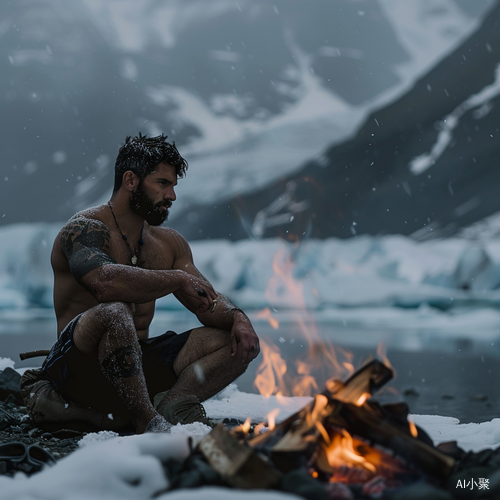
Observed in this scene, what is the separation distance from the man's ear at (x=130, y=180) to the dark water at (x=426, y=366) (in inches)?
63.5

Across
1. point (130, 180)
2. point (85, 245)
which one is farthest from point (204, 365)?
point (130, 180)

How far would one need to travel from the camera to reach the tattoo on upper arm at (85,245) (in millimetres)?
2598

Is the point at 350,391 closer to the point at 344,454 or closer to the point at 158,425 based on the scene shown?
the point at 344,454

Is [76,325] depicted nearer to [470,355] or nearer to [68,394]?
[68,394]

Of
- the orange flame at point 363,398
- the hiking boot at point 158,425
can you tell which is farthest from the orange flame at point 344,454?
the hiking boot at point 158,425

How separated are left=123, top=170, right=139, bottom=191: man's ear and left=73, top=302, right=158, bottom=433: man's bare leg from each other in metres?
0.79

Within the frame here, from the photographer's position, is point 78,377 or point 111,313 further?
point 78,377

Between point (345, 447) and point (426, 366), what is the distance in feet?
22.6

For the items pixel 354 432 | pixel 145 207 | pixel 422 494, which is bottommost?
pixel 422 494

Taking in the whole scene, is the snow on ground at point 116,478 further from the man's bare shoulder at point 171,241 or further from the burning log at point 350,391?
the man's bare shoulder at point 171,241

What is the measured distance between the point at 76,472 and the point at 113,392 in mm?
1228

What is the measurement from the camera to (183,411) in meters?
2.81

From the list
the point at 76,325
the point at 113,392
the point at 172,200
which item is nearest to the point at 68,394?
the point at 113,392

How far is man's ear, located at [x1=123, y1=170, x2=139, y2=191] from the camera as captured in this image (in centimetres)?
307
